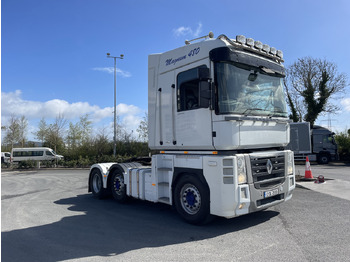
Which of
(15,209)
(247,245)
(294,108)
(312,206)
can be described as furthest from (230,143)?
(294,108)

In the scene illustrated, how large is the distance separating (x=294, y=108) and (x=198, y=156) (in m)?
29.5

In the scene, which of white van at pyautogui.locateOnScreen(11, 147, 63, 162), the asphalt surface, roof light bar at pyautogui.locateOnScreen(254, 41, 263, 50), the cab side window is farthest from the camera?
white van at pyautogui.locateOnScreen(11, 147, 63, 162)

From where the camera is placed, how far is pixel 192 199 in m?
5.18

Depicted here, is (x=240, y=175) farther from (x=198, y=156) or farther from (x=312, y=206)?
(x=312, y=206)

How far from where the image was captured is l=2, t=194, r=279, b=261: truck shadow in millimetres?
4059

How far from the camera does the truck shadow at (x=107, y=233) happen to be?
4059mm

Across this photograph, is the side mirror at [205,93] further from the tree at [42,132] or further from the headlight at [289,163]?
the tree at [42,132]

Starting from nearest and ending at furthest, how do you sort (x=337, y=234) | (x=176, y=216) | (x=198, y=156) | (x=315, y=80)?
1. (x=337, y=234)
2. (x=198, y=156)
3. (x=176, y=216)
4. (x=315, y=80)

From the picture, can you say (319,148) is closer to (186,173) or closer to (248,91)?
(248,91)

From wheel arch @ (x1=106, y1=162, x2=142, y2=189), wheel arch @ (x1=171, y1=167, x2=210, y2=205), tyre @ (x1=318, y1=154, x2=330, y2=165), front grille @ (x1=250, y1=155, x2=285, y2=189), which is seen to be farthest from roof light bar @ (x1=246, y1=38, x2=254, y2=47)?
tyre @ (x1=318, y1=154, x2=330, y2=165)

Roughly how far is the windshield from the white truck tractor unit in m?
0.02

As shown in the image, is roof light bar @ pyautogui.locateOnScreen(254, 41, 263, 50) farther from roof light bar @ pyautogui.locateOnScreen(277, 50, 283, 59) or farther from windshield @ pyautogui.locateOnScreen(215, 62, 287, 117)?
roof light bar @ pyautogui.locateOnScreen(277, 50, 283, 59)

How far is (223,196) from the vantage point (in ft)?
15.0

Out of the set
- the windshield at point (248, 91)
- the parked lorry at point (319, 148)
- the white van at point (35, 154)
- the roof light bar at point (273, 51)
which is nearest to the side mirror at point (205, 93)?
the windshield at point (248, 91)
